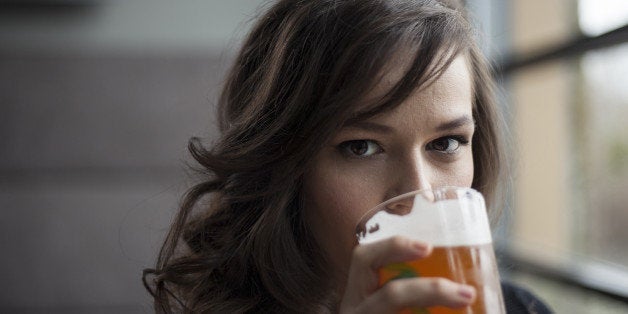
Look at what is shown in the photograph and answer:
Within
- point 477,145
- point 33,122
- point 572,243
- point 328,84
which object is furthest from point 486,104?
point 33,122

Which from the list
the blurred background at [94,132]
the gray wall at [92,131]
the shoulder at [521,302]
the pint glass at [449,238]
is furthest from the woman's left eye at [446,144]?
the gray wall at [92,131]

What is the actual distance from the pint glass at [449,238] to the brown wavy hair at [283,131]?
0.21 meters

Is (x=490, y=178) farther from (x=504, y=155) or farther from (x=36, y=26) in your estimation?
(x=36, y=26)

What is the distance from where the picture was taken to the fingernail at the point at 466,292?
62 centimetres

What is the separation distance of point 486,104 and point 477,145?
0.07 meters

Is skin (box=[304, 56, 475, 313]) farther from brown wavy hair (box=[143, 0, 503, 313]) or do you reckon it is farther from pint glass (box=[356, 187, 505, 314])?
pint glass (box=[356, 187, 505, 314])

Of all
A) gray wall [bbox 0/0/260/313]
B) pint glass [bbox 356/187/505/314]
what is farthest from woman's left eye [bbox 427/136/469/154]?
gray wall [bbox 0/0/260/313]

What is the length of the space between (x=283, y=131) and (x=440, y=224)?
36cm

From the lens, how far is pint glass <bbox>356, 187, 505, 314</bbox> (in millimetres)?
656

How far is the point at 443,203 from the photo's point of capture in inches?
26.2

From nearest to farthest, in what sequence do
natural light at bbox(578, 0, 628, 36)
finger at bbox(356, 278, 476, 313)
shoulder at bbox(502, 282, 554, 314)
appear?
finger at bbox(356, 278, 476, 313) → shoulder at bbox(502, 282, 554, 314) → natural light at bbox(578, 0, 628, 36)

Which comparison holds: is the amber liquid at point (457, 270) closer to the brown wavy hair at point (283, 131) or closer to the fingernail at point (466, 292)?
the fingernail at point (466, 292)

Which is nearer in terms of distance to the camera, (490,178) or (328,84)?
(328,84)

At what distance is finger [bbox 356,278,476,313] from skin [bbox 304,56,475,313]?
163 mm
